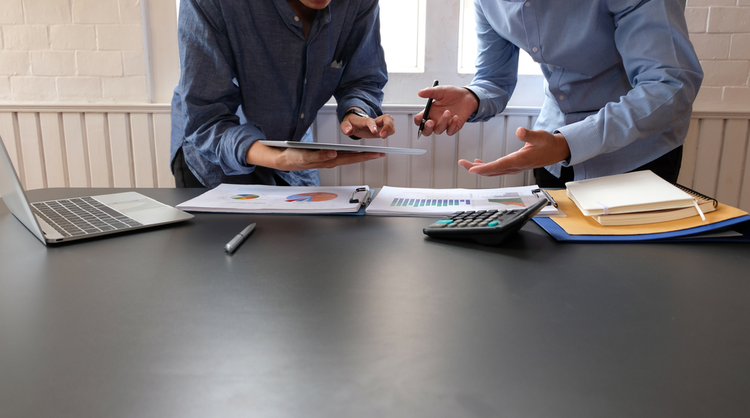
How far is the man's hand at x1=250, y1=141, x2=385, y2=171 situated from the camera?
94 centimetres

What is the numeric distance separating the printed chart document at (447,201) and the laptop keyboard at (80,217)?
0.42m

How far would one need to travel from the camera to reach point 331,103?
6.37 ft

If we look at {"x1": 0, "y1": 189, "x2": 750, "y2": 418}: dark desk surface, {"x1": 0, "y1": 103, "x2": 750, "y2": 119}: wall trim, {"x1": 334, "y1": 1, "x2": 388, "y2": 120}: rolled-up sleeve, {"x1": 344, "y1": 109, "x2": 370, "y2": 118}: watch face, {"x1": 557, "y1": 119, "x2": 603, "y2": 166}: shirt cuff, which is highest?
{"x1": 334, "y1": 1, "x2": 388, "y2": 120}: rolled-up sleeve

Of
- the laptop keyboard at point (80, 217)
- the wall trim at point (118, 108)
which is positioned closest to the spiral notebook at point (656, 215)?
the laptop keyboard at point (80, 217)

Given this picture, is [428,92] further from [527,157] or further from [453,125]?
[527,157]

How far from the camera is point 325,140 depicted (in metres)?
1.95

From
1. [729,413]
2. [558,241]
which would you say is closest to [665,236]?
[558,241]

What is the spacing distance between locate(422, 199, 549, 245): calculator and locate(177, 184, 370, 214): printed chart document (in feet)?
0.70

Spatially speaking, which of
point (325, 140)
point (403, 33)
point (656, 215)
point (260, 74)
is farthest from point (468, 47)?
point (656, 215)

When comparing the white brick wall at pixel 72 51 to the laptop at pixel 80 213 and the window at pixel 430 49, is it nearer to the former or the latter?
the window at pixel 430 49

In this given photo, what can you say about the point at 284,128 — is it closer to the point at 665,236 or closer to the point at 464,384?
the point at 665,236

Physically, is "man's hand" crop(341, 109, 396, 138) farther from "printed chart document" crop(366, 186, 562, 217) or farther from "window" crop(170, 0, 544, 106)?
"window" crop(170, 0, 544, 106)

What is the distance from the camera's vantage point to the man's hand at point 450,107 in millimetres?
1187

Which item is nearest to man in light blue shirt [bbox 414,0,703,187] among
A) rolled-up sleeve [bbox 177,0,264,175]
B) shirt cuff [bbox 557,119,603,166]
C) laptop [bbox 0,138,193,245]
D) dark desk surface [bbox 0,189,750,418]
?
shirt cuff [bbox 557,119,603,166]
